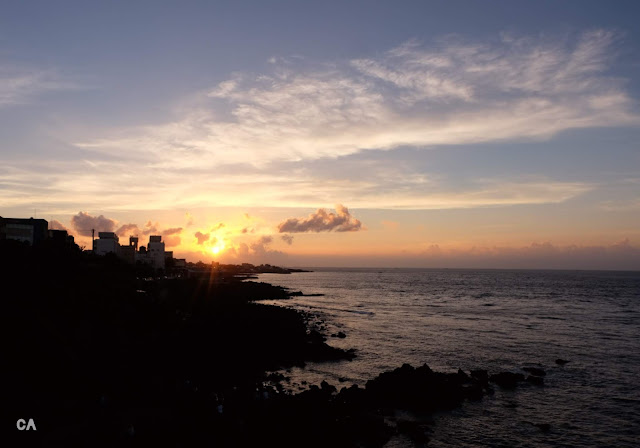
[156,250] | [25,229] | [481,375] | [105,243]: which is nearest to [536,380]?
[481,375]

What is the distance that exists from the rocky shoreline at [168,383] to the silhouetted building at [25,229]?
3002 cm

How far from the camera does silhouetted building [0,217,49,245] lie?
67500 millimetres

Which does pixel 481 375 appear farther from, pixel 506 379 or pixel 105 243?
pixel 105 243

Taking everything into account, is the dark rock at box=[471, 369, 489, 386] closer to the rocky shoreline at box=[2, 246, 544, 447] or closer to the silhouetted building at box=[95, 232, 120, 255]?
the rocky shoreline at box=[2, 246, 544, 447]

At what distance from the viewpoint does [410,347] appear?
4375 centimetres

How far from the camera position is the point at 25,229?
228ft

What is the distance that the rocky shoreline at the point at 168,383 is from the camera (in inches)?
750

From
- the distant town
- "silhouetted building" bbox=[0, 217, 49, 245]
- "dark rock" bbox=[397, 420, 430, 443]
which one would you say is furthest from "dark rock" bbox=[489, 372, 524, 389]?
"silhouetted building" bbox=[0, 217, 49, 245]

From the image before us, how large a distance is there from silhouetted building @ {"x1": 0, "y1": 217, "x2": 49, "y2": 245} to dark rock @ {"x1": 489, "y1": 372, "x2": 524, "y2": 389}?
66565mm

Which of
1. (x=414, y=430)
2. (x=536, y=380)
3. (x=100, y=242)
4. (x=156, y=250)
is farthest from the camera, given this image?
(x=156, y=250)

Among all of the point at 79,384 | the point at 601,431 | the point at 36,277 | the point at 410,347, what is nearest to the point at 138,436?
the point at 79,384

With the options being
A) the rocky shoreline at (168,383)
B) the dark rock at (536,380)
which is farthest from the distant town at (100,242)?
the dark rock at (536,380)

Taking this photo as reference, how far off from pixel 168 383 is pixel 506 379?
23.0m

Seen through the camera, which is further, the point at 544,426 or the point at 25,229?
the point at 25,229
